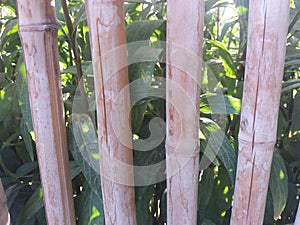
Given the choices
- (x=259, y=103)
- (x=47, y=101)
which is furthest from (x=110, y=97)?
(x=259, y=103)

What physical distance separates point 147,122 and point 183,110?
0.62 ft

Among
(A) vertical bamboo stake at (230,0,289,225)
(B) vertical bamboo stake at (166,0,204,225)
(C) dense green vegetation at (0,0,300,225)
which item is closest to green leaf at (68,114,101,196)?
(C) dense green vegetation at (0,0,300,225)

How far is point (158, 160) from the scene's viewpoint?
70 cm

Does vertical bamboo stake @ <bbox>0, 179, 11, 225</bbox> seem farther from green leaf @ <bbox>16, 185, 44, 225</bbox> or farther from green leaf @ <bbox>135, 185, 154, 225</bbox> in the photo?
green leaf @ <bbox>135, 185, 154, 225</bbox>

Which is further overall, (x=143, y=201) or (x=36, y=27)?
(x=143, y=201)

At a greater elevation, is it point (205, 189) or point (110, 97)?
point (110, 97)

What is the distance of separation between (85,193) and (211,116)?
0.94ft

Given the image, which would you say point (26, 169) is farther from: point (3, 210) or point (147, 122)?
point (147, 122)

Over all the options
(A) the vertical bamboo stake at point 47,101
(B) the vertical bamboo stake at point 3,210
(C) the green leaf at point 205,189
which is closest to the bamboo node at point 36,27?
(A) the vertical bamboo stake at point 47,101

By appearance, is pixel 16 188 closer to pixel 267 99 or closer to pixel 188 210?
pixel 188 210

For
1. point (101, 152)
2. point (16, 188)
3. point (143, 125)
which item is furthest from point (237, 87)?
point (16, 188)

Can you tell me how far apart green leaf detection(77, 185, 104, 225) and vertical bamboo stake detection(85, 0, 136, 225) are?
47 mm

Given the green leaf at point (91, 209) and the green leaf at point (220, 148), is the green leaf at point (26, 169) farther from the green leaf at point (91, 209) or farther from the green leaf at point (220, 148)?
the green leaf at point (220, 148)

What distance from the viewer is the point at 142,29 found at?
0.64 meters
